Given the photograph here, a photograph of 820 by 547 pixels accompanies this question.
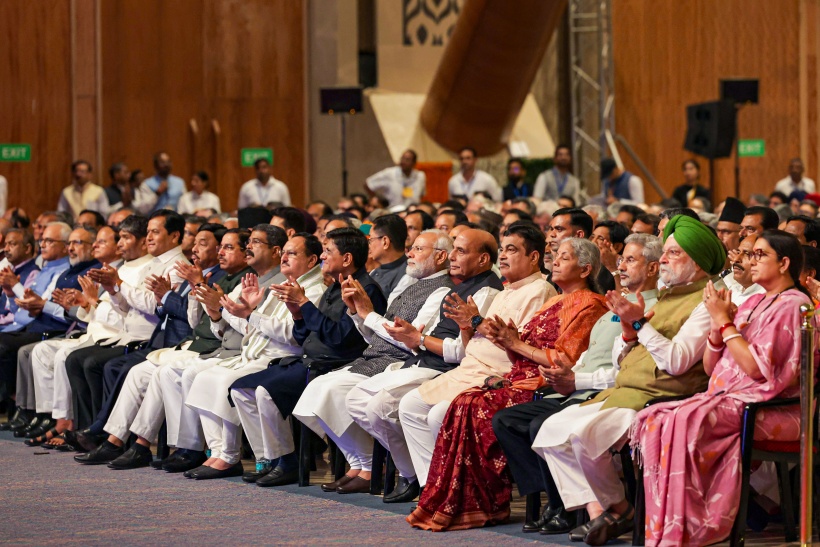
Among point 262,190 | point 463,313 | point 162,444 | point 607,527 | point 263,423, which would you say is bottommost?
point 162,444

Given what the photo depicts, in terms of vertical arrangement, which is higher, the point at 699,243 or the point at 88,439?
the point at 699,243

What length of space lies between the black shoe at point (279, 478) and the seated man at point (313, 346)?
0.01 m

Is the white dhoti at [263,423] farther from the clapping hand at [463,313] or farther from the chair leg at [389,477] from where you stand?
the clapping hand at [463,313]

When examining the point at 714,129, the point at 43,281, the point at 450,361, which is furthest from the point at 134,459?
the point at 714,129

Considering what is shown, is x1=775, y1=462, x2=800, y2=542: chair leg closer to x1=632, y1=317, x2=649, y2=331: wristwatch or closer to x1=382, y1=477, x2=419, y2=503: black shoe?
x1=632, y1=317, x2=649, y2=331: wristwatch

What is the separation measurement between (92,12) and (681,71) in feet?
22.3

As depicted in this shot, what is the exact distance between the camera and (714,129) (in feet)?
43.0

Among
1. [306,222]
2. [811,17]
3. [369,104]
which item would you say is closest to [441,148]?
[369,104]

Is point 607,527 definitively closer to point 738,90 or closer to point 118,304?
point 118,304

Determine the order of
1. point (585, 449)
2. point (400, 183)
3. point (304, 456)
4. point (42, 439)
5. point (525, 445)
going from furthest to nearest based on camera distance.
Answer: point (400, 183)
point (42, 439)
point (304, 456)
point (525, 445)
point (585, 449)

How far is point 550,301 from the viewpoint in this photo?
18.2 ft

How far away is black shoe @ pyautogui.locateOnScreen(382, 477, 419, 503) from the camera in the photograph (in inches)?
230

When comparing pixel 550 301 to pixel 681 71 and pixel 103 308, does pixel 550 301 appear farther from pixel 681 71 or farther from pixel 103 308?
pixel 681 71

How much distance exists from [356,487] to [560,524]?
1.25m
